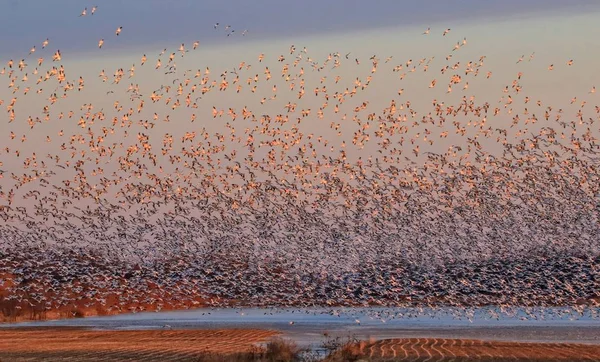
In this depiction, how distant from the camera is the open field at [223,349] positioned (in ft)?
153

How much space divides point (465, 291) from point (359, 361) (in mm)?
114358

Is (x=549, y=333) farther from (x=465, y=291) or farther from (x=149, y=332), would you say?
(x=465, y=291)

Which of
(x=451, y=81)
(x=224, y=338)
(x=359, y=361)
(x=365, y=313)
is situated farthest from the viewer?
(x=365, y=313)

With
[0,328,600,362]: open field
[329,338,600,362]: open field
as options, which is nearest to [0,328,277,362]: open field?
[0,328,600,362]: open field

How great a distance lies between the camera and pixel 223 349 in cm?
5247

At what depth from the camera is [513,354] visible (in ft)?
163

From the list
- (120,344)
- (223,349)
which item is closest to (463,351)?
(223,349)

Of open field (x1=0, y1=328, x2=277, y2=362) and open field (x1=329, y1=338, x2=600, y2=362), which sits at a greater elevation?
open field (x1=0, y1=328, x2=277, y2=362)

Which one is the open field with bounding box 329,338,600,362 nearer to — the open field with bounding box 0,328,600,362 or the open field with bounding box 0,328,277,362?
the open field with bounding box 0,328,600,362

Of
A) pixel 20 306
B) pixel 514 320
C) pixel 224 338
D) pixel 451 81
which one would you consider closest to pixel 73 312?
pixel 20 306

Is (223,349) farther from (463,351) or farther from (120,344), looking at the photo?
(463,351)

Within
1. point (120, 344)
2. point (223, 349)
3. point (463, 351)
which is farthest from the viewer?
point (120, 344)

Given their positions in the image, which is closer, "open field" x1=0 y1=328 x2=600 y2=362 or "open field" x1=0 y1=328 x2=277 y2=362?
"open field" x1=0 y1=328 x2=600 y2=362

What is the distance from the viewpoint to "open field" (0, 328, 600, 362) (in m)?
46.5
